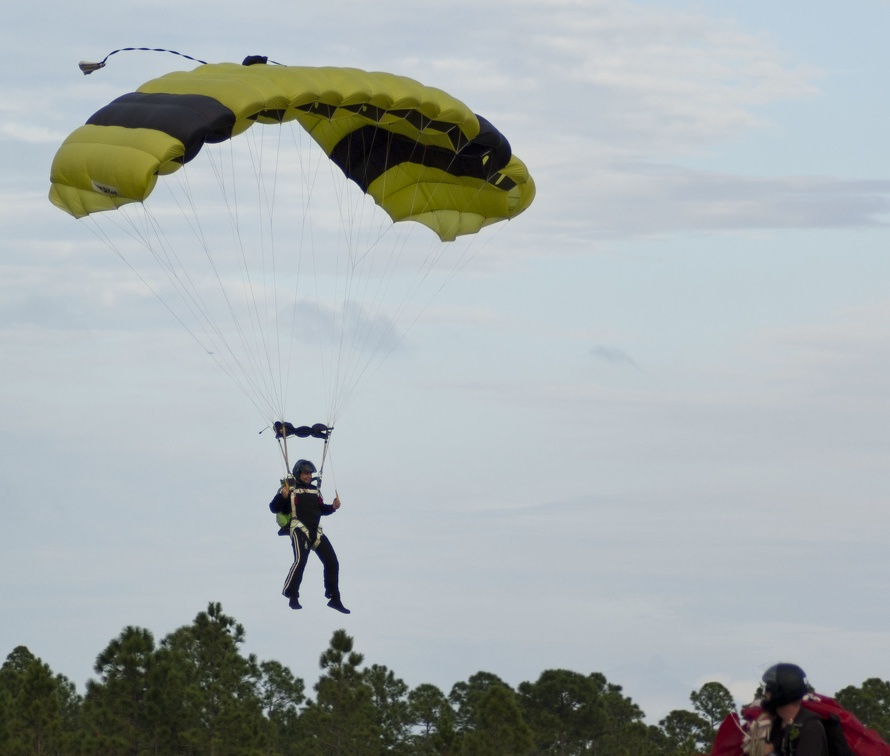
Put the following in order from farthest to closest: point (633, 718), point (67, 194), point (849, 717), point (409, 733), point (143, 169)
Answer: point (633, 718), point (409, 733), point (67, 194), point (143, 169), point (849, 717)

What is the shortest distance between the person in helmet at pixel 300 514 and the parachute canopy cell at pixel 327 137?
3.71 m

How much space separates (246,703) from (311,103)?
26.1 m

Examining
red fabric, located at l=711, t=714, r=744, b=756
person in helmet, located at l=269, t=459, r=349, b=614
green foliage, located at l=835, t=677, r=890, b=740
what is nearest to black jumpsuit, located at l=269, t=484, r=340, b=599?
person in helmet, located at l=269, t=459, r=349, b=614

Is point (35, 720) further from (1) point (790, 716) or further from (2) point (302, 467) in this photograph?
(1) point (790, 716)

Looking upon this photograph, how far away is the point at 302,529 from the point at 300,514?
0.18m

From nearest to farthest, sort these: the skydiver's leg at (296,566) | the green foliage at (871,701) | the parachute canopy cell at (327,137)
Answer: the parachute canopy cell at (327,137)
the skydiver's leg at (296,566)
the green foliage at (871,701)

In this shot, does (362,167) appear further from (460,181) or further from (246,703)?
(246,703)

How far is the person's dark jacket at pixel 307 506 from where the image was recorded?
64.0ft

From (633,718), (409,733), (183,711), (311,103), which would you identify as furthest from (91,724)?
(633,718)

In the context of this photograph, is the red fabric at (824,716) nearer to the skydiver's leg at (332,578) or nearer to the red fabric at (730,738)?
the red fabric at (730,738)

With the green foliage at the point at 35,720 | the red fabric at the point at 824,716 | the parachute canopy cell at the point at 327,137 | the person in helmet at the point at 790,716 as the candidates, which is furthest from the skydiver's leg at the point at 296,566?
the green foliage at the point at 35,720

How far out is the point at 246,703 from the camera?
43.6 meters

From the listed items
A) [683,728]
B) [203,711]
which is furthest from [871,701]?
[203,711]

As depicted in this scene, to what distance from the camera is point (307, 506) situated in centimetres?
1953
